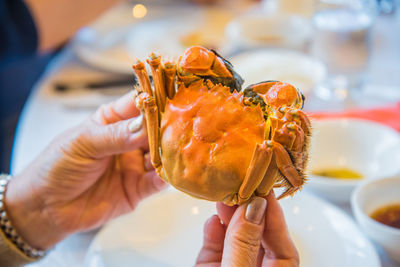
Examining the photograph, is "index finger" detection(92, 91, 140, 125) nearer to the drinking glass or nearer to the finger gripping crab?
the finger gripping crab

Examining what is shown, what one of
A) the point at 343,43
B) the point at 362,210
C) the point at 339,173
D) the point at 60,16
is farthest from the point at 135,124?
the point at 60,16

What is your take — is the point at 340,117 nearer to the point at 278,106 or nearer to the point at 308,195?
the point at 308,195

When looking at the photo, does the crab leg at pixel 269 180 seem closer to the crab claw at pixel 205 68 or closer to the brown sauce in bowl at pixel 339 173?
the crab claw at pixel 205 68

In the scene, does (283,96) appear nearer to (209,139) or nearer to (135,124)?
(209,139)

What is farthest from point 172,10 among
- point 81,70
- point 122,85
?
point 122,85

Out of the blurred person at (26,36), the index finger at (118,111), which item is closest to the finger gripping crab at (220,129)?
the index finger at (118,111)

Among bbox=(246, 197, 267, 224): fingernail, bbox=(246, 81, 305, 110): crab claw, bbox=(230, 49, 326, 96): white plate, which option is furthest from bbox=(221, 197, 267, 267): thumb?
bbox=(230, 49, 326, 96): white plate
